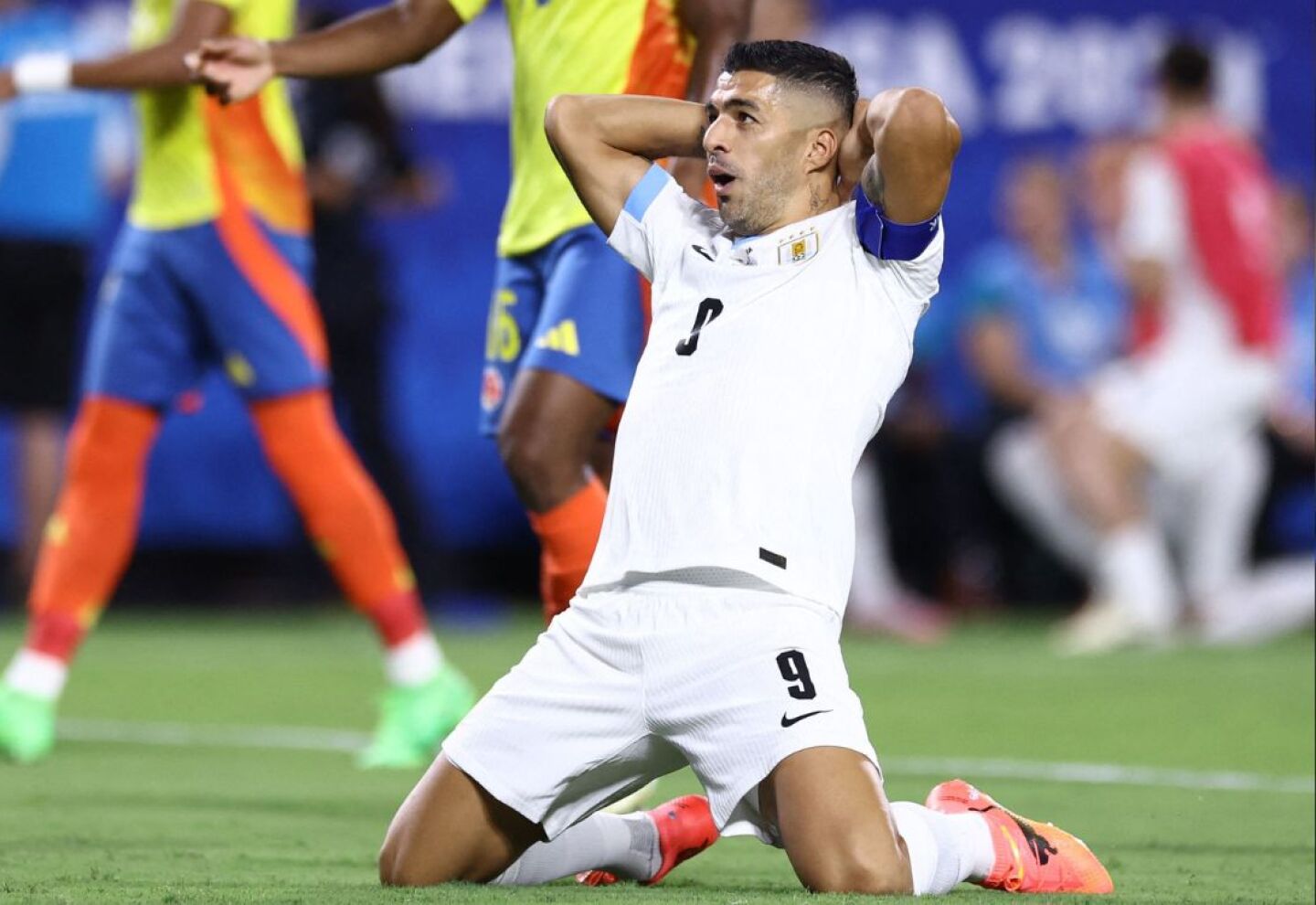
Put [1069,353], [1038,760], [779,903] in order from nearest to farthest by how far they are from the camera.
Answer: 1. [779,903]
2. [1038,760]
3. [1069,353]

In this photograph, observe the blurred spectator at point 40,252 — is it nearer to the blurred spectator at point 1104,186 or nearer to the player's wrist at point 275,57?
the blurred spectator at point 1104,186

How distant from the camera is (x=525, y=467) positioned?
16.9 ft

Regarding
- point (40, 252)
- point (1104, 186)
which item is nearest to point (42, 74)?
point (40, 252)

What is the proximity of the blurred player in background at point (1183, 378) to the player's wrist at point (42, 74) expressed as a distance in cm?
539

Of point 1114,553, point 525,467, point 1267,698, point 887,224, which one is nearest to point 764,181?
point 887,224

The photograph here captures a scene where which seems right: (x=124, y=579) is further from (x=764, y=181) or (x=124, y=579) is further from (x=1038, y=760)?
(x=764, y=181)

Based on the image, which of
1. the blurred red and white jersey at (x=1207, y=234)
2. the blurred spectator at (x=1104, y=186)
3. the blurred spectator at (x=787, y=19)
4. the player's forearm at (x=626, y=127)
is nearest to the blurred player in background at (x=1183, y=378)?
the blurred red and white jersey at (x=1207, y=234)

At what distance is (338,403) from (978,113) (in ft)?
11.2

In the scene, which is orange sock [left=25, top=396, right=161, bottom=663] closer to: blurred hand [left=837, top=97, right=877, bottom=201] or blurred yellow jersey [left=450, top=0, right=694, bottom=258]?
blurred yellow jersey [left=450, top=0, right=694, bottom=258]

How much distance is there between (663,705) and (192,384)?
284cm

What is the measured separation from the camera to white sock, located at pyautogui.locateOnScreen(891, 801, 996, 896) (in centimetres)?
408

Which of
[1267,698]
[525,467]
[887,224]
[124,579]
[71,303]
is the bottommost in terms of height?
[124,579]

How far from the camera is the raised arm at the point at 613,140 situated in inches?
179

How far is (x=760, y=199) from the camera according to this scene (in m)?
4.31
